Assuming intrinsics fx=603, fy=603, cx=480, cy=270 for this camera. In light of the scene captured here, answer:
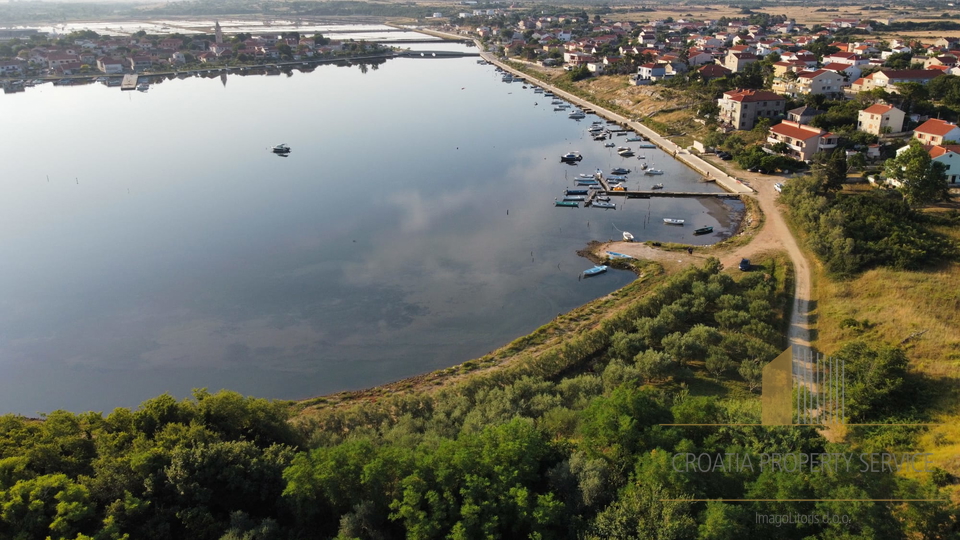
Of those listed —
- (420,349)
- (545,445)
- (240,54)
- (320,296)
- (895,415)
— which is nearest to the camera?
(545,445)

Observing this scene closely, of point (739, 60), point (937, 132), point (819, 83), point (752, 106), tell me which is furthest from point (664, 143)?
point (739, 60)

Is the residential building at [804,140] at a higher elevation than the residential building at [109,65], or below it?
below

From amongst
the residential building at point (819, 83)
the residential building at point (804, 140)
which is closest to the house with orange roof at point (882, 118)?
the residential building at point (804, 140)

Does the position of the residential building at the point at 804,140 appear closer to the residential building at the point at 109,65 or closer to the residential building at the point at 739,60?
the residential building at the point at 739,60

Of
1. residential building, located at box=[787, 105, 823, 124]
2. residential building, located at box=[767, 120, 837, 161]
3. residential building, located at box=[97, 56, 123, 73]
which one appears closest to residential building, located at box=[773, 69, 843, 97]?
residential building, located at box=[787, 105, 823, 124]

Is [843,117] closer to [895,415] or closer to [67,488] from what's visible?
[895,415]

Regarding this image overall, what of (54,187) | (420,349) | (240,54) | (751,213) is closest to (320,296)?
(420,349)
